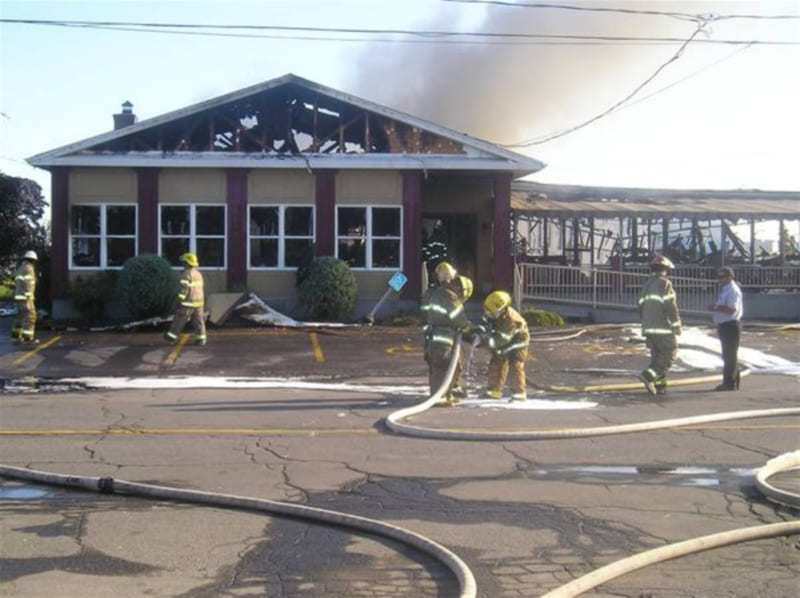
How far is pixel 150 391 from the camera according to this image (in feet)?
38.1

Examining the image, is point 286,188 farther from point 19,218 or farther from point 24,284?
point 19,218

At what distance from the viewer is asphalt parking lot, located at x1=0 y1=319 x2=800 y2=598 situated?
14.9 feet

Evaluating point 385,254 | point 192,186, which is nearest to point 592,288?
point 385,254

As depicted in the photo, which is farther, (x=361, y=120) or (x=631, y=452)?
(x=361, y=120)

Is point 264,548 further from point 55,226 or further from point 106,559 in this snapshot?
point 55,226

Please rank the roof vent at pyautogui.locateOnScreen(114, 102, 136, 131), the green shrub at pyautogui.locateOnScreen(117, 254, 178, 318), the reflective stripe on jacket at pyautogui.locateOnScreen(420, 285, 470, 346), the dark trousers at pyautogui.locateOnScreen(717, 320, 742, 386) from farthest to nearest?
1. the roof vent at pyautogui.locateOnScreen(114, 102, 136, 131)
2. the green shrub at pyautogui.locateOnScreen(117, 254, 178, 318)
3. the dark trousers at pyautogui.locateOnScreen(717, 320, 742, 386)
4. the reflective stripe on jacket at pyautogui.locateOnScreen(420, 285, 470, 346)

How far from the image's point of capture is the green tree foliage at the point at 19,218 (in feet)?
84.0

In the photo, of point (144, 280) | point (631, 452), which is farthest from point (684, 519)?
point (144, 280)

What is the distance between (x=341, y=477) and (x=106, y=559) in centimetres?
221

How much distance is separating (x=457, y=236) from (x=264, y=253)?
6.13 metres

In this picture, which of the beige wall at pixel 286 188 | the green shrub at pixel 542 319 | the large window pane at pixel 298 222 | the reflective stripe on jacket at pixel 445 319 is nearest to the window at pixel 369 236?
the large window pane at pixel 298 222

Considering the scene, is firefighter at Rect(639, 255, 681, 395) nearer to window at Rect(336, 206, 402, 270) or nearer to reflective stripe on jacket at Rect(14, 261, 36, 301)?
window at Rect(336, 206, 402, 270)

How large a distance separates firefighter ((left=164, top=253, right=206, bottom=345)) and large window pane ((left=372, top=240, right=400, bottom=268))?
632cm

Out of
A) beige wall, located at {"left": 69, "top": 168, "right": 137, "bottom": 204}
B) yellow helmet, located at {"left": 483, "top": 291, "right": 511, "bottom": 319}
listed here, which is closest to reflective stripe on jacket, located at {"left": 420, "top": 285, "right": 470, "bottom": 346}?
yellow helmet, located at {"left": 483, "top": 291, "right": 511, "bottom": 319}
